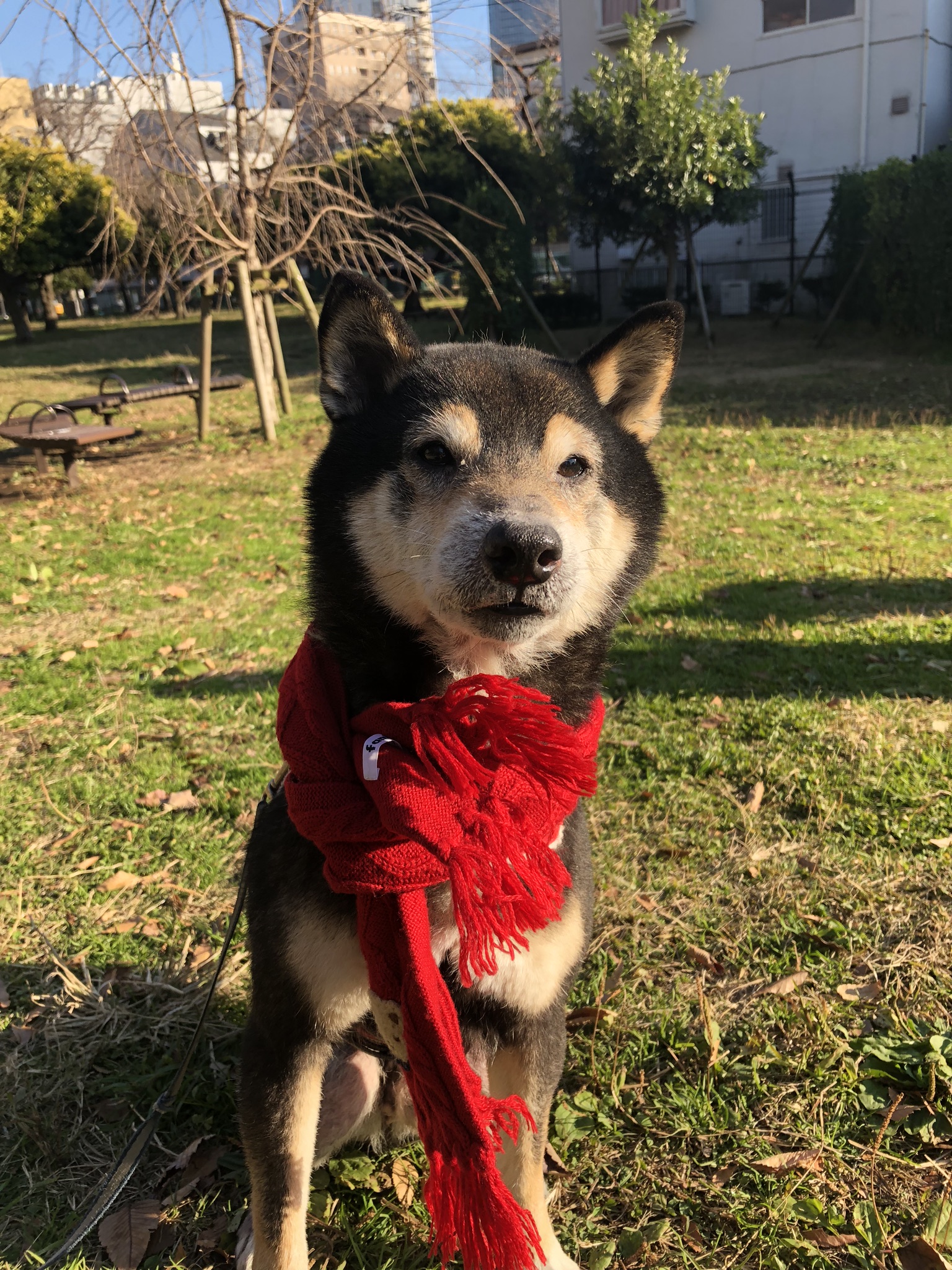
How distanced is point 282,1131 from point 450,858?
741mm

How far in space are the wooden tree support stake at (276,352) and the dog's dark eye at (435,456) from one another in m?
11.1

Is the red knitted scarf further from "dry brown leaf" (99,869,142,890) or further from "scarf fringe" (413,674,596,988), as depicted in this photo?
"dry brown leaf" (99,869,142,890)

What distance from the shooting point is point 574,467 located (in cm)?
195

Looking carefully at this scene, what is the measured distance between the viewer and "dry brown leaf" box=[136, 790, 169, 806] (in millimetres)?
3695

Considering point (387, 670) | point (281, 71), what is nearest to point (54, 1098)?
point (387, 670)

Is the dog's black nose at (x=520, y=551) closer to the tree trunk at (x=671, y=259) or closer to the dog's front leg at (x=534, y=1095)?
the dog's front leg at (x=534, y=1095)

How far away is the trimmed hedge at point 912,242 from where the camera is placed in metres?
13.9

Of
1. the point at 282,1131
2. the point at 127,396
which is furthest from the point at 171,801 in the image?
the point at 127,396

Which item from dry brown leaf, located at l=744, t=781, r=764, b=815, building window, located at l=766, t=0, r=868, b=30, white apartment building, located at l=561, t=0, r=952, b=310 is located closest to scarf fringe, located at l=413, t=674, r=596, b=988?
dry brown leaf, located at l=744, t=781, r=764, b=815

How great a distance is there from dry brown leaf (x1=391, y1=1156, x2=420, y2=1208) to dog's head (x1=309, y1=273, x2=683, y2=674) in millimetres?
1445

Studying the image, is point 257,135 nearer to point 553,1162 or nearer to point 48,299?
point 553,1162

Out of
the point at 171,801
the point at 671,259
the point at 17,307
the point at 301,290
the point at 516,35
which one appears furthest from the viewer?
the point at 17,307

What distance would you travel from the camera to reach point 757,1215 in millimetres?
2049

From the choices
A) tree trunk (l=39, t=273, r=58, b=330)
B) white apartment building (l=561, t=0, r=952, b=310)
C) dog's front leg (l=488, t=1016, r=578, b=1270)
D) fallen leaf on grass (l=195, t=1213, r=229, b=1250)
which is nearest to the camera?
dog's front leg (l=488, t=1016, r=578, b=1270)
